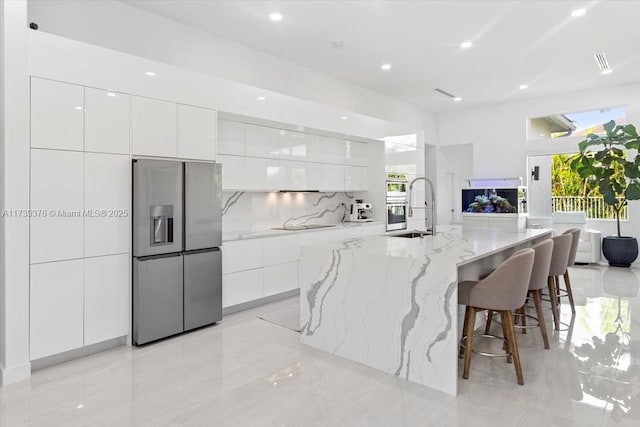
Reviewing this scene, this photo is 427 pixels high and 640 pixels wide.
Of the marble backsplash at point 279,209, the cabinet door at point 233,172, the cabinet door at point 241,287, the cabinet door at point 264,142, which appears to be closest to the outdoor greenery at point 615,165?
the marble backsplash at point 279,209

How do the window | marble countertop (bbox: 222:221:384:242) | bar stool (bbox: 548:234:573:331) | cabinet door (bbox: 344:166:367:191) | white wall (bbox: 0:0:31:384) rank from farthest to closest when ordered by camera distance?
the window → cabinet door (bbox: 344:166:367:191) → marble countertop (bbox: 222:221:384:242) → bar stool (bbox: 548:234:573:331) → white wall (bbox: 0:0:31:384)

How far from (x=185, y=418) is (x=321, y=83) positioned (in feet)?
16.2

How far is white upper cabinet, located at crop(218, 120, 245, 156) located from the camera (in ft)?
14.4

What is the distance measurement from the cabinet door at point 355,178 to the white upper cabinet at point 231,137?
2.00 m

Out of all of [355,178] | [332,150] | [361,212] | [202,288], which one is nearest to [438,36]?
[332,150]

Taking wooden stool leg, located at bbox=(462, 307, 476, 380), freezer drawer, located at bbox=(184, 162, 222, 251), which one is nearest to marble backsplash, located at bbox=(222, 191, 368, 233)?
→ freezer drawer, located at bbox=(184, 162, 222, 251)

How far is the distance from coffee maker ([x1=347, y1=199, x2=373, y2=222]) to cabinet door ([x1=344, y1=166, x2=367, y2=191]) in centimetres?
27

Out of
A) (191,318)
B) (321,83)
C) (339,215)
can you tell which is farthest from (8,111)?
(339,215)

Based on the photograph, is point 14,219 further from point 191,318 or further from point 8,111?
point 191,318

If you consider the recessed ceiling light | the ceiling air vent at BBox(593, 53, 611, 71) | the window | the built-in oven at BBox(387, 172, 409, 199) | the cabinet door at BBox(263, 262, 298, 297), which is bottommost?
the cabinet door at BBox(263, 262, 298, 297)

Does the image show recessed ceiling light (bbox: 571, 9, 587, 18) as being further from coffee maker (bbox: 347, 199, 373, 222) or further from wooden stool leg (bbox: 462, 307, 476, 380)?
coffee maker (bbox: 347, 199, 373, 222)

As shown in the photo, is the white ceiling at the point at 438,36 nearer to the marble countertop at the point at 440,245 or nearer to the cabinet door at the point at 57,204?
the cabinet door at the point at 57,204

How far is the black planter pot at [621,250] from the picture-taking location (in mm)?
6504

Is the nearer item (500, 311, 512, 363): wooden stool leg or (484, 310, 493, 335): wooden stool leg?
(500, 311, 512, 363): wooden stool leg
